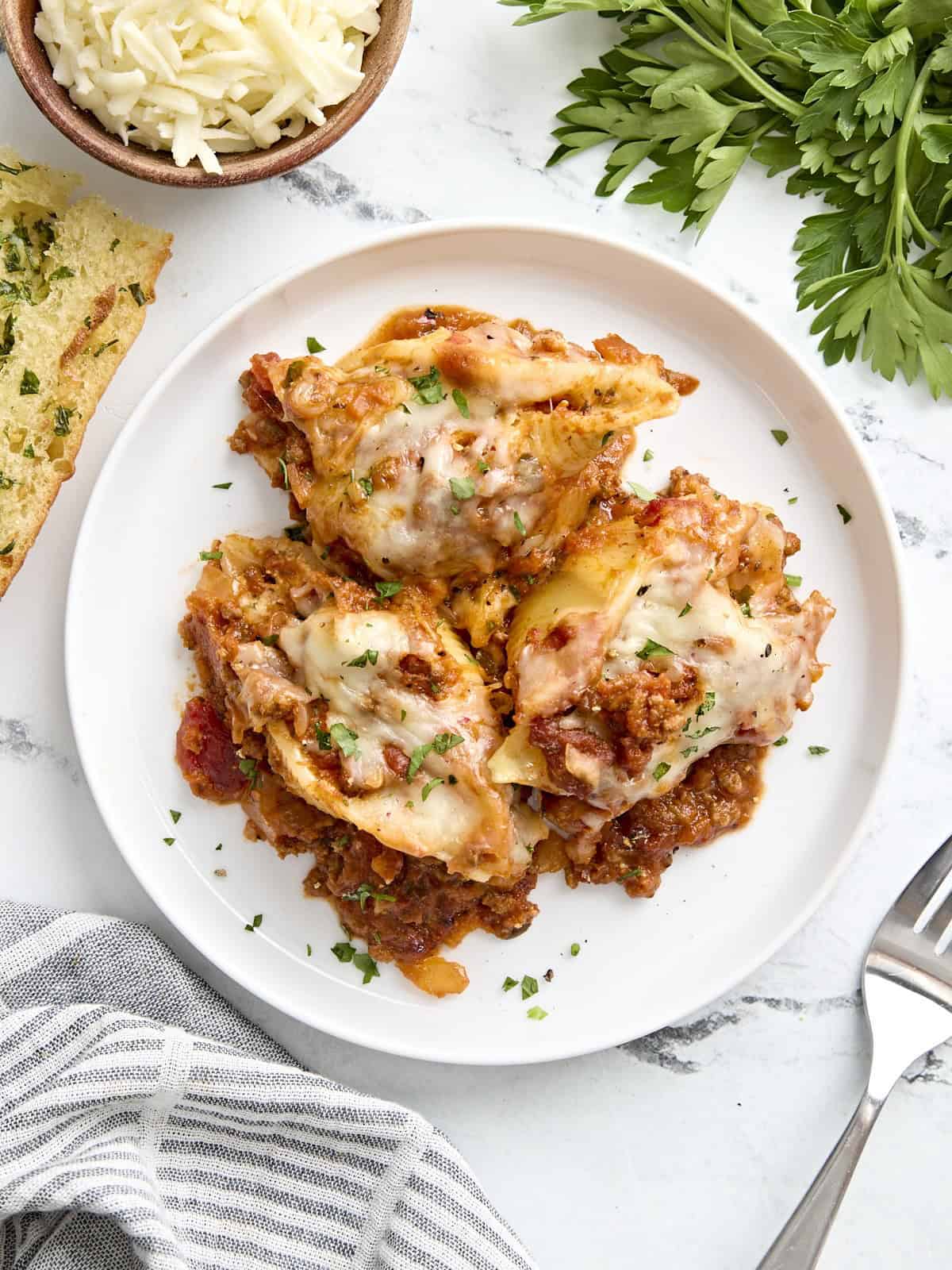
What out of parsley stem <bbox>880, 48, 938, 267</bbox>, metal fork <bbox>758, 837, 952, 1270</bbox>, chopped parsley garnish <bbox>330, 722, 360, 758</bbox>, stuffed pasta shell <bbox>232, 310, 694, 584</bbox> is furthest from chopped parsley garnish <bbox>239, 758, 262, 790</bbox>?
parsley stem <bbox>880, 48, 938, 267</bbox>

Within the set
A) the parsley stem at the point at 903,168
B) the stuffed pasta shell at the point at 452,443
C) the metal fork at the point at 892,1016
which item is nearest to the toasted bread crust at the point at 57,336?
the stuffed pasta shell at the point at 452,443

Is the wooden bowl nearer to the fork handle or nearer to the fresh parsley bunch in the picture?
the fresh parsley bunch

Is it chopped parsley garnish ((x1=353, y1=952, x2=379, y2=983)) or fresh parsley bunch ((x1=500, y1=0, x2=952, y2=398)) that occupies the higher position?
fresh parsley bunch ((x1=500, y1=0, x2=952, y2=398))

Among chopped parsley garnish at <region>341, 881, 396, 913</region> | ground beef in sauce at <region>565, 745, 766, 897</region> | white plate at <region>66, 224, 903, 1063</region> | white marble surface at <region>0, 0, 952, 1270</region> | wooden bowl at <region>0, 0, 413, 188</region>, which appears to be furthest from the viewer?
white marble surface at <region>0, 0, 952, 1270</region>

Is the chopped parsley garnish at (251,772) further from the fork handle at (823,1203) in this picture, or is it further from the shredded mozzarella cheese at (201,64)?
the fork handle at (823,1203)

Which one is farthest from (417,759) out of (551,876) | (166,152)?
(166,152)

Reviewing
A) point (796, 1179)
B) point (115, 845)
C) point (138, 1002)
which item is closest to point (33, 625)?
point (115, 845)

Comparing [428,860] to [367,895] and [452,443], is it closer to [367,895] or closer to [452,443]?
[367,895]
